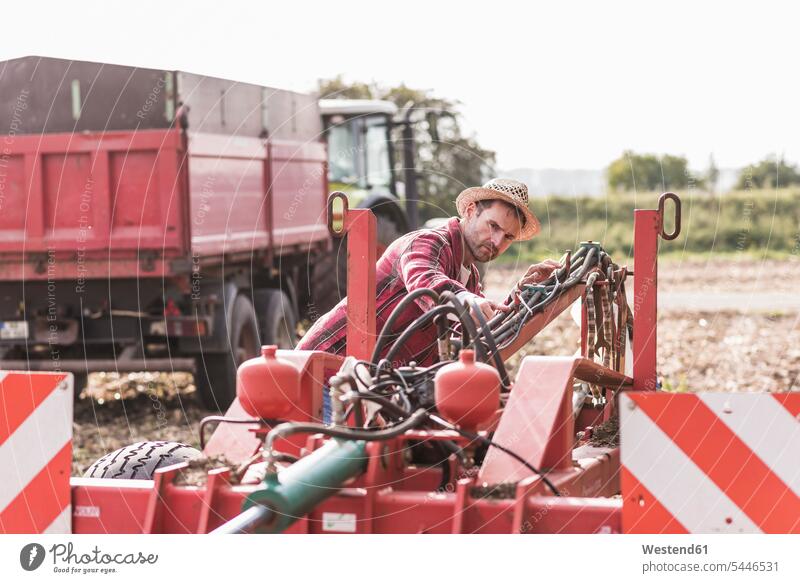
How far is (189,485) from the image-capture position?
11.1 ft

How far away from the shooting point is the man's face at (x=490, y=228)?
4477 mm

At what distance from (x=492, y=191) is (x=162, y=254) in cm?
484

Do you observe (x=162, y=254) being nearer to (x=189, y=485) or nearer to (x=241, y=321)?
(x=241, y=321)

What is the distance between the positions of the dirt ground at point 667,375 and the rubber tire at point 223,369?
0.61 feet

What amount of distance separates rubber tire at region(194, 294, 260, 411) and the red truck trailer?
12 mm

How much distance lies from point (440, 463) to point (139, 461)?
3.42 feet

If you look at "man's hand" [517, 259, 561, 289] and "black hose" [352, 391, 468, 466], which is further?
"man's hand" [517, 259, 561, 289]

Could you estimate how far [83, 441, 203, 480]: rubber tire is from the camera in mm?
3830

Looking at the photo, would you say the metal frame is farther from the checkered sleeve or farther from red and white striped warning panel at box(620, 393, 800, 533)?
the checkered sleeve

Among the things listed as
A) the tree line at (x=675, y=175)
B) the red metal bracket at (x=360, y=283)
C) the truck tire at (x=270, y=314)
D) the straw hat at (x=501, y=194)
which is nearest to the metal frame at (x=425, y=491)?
the red metal bracket at (x=360, y=283)

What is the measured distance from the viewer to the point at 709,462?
313 centimetres

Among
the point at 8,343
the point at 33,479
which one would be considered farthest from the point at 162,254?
the point at 33,479

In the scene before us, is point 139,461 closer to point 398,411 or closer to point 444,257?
point 398,411

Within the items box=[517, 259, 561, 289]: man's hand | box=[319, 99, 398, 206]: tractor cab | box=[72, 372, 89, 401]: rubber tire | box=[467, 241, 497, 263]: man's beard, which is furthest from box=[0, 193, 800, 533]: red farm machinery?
box=[319, 99, 398, 206]: tractor cab
